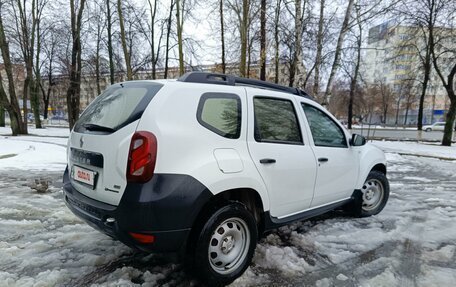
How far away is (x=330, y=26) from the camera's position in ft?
43.3

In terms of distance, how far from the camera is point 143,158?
7.56ft

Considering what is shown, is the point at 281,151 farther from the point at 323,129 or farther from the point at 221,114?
the point at 323,129

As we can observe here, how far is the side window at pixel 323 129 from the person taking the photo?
3.64 meters

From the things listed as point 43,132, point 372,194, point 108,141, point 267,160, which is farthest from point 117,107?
point 43,132

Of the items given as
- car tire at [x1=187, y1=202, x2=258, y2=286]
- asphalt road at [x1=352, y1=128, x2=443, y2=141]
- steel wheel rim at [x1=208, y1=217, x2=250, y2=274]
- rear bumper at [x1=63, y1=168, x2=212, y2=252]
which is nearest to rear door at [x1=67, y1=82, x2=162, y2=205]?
rear bumper at [x1=63, y1=168, x2=212, y2=252]

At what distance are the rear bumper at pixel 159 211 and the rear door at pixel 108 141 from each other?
0.14 metres

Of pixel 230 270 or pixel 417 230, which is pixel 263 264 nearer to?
pixel 230 270

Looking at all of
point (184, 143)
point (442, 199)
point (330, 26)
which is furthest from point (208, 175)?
point (330, 26)

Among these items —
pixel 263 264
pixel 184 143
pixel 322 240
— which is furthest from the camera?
pixel 322 240

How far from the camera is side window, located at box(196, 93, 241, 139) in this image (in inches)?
104

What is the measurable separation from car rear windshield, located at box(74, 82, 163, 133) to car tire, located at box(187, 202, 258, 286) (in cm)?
111

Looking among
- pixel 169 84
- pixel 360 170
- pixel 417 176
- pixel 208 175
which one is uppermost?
pixel 169 84

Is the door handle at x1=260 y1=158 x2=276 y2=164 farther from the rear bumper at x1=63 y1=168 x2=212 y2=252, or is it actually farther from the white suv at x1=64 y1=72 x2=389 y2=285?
the rear bumper at x1=63 y1=168 x2=212 y2=252

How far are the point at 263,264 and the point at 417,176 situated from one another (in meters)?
7.39
